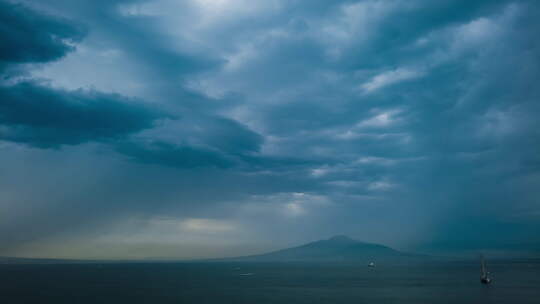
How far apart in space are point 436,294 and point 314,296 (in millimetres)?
33663

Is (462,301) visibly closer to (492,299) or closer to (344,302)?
(492,299)

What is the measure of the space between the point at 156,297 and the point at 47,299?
26.8 metres

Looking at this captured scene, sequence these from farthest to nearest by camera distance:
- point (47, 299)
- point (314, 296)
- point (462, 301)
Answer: point (314, 296) → point (47, 299) → point (462, 301)

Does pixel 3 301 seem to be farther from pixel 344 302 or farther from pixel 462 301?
pixel 462 301

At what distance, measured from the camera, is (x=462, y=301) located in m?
93.7

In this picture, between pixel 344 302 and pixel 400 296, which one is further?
pixel 400 296

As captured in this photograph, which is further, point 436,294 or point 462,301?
point 436,294

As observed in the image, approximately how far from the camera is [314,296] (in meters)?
107

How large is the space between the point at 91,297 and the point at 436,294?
305ft

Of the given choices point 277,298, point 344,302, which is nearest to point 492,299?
point 344,302

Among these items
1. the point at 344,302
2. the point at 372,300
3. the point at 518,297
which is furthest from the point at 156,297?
the point at 518,297

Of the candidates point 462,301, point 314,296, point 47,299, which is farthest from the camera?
A: point 314,296

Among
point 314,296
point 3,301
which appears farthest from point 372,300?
point 3,301

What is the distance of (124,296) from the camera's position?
106375mm
